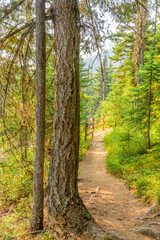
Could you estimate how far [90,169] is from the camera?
797cm

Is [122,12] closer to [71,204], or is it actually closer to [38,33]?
[38,33]

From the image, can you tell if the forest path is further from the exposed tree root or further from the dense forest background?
the dense forest background

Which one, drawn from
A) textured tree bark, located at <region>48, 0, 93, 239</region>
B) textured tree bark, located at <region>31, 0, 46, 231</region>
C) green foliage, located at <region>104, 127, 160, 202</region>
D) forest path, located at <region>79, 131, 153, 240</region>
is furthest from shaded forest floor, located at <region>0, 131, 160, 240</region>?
textured tree bark, located at <region>48, 0, 93, 239</region>

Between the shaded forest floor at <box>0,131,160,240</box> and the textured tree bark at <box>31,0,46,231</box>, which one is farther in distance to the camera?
the shaded forest floor at <box>0,131,160,240</box>

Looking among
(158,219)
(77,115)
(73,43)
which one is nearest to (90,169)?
(158,219)

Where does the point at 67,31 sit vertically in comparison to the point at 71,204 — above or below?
above

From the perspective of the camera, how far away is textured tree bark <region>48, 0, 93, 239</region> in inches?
103

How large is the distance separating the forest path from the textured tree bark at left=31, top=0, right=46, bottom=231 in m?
1.33

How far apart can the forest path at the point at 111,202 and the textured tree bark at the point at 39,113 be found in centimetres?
133

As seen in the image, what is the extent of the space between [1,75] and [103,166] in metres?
6.61

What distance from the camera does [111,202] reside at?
4594 millimetres

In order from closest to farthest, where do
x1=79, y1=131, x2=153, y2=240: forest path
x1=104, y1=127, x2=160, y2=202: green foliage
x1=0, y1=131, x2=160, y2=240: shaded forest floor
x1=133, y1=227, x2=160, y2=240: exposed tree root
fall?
x1=133, y1=227, x2=160, y2=240: exposed tree root
x1=0, y1=131, x2=160, y2=240: shaded forest floor
x1=79, y1=131, x2=153, y2=240: forest path
x1=104, y1=127, x2=160, y2=202: green foliage

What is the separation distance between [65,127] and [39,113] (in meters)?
0.54

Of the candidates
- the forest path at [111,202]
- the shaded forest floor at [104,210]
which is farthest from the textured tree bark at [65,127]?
the forest path at [111,202]
